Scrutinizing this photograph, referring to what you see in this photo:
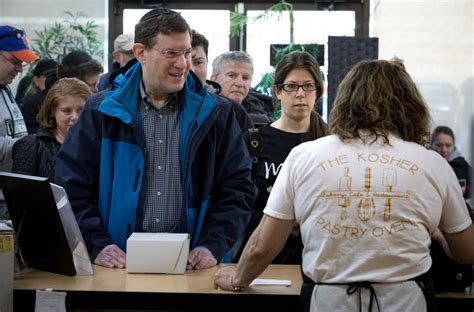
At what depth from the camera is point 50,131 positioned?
4.00 m

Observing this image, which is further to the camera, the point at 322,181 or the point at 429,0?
the point at 429,0

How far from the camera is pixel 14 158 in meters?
3.76

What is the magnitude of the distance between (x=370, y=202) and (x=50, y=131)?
2.09 meters

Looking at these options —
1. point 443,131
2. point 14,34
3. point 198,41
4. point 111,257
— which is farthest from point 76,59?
point 443,131

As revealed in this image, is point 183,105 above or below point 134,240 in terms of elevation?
above

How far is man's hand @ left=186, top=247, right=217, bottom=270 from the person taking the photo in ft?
9.91

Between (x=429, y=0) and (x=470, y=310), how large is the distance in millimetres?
5250

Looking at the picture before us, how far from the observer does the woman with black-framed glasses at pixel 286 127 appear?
3791 millimetres

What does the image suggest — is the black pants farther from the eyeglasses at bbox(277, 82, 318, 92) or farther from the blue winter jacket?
the eyeglasses at bbox(277, 82, 318, 92)

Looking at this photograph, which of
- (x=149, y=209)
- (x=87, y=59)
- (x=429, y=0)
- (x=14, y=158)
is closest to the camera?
(x=149, y=209)

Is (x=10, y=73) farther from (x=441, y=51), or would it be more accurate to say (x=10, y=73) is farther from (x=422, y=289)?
(x=441, y=51)

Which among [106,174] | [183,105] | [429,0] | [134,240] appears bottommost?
[134,240]

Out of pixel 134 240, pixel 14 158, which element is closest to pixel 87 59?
pixel 14 158

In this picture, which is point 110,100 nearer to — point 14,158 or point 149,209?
point 149,209
